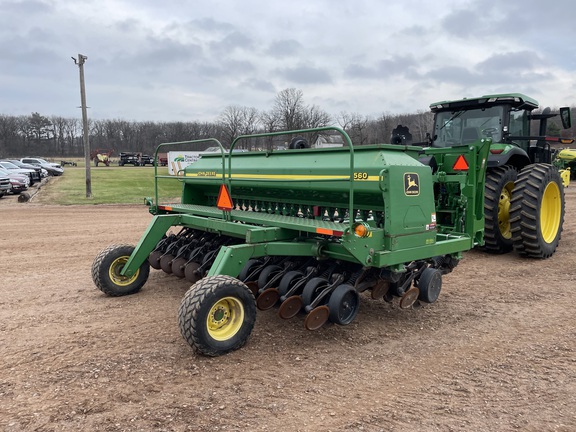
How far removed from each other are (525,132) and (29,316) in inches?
298

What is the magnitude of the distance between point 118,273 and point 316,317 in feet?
8.28

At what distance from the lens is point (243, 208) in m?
5.90

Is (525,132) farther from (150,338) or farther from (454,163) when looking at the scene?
(150,338)

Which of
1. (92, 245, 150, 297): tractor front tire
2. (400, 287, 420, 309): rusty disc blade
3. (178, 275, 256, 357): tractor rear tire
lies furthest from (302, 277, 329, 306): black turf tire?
(92, 245, 150, 297): tractor front tire

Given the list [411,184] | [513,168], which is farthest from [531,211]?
[411,184]

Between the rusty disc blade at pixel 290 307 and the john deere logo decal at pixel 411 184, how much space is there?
1.28 meters

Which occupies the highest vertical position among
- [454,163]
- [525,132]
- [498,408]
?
[525,132]

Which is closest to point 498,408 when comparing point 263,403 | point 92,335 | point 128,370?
point 263,403

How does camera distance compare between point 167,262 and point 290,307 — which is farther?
point 167,262

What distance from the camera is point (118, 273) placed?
202 inches

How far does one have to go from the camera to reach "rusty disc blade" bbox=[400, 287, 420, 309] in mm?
4246

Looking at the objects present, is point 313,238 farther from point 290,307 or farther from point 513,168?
point 513,168

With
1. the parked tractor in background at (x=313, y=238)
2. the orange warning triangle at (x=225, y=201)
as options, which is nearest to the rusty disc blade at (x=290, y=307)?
the parked tractor in background at (x=313, y=238)

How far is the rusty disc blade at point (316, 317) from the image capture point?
3.66m
